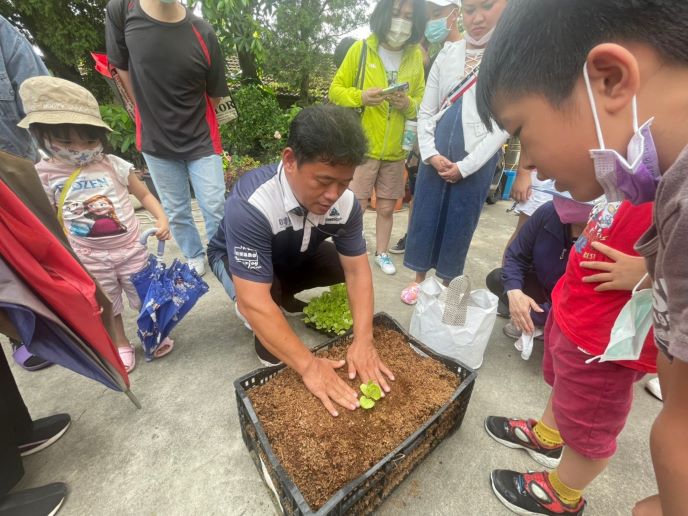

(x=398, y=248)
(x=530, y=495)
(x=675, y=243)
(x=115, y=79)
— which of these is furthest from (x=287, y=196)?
(x=398, y=248)

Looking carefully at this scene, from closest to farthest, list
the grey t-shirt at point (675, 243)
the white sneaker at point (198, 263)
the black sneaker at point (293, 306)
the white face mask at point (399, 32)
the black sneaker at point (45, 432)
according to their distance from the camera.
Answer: the grey t-shirt at point (675, 243), the black sneaker at point (45, 432), the black sneaker at point (293, 306), the white face mask at point (399, 32), the white sneaker at point (198, 263)

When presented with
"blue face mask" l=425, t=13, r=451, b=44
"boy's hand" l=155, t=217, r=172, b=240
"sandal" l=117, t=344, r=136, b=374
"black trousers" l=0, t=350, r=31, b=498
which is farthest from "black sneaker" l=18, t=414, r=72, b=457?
"blue face mask" l=425, t=13, r=451, b=44

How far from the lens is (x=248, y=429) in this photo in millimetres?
1393

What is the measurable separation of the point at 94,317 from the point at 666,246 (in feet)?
5.63

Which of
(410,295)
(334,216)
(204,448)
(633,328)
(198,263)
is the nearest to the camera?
(633,328)

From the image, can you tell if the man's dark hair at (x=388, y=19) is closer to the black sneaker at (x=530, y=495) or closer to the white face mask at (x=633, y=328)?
the white face mask at (x=633, y=328)

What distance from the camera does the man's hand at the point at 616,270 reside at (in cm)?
100

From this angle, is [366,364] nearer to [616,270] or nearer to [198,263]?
[616,270]

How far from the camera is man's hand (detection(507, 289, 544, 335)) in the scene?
1.76 metres

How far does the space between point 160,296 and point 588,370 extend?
2.00 m

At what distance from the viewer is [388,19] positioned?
2602mm

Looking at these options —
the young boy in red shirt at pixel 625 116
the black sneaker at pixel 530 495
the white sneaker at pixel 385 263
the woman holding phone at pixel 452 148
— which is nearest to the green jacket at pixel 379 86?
the woman holding phone at pixel 452 148

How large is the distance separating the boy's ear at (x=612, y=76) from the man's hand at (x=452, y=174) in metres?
1.66

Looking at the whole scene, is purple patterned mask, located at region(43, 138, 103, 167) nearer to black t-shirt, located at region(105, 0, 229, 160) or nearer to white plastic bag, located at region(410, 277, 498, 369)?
black t-shirt, located at region(105, 0, 229, 160)
